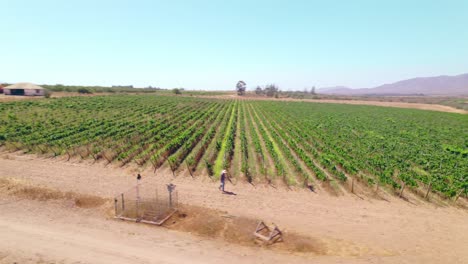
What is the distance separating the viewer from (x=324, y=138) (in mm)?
32312

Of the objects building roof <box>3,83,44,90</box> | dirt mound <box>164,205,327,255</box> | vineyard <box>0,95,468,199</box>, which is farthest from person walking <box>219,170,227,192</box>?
building roof <box>3,83,44,90</box>

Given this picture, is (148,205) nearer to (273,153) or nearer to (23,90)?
(273,153)

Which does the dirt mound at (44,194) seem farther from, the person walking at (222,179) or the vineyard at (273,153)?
the person walking at (222,179)

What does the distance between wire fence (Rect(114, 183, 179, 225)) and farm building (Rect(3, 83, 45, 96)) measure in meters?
83.2

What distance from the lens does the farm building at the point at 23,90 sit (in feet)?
257

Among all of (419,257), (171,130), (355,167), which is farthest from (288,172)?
(171,130)

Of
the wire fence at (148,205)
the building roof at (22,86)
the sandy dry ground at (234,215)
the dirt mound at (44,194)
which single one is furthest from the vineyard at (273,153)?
the building roof at (22,86)

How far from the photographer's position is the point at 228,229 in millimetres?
13180

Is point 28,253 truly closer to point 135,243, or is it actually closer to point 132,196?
point 135,243

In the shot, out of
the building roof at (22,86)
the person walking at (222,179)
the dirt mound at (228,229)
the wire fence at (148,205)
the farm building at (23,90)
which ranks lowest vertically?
the dirt mound at (228,229)

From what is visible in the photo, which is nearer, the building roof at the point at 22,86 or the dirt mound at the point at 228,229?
the dirt mound at the point at 228,229

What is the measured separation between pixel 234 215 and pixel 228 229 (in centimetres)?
139

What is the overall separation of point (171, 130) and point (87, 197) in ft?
62.3

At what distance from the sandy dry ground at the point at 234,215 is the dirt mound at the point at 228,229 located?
14.8 inches
